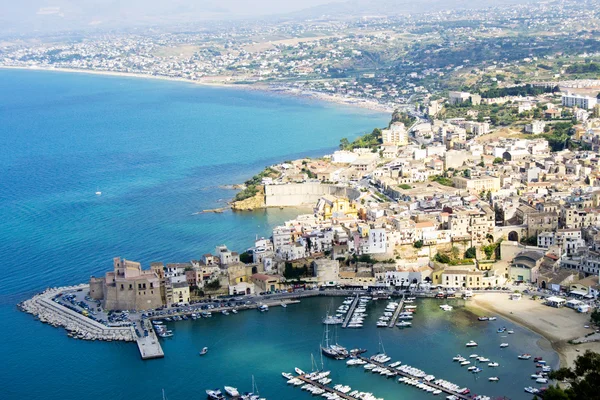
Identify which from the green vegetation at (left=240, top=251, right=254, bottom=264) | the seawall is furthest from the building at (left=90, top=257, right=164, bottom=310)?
the seawall

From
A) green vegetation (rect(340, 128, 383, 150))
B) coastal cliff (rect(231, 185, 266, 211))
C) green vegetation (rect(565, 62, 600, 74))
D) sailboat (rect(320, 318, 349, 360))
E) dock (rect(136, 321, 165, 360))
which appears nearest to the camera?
sailboat (rect(320, 318, 349, 360))

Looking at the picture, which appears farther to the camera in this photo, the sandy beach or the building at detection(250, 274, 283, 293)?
the building at detection(250, 274, 283, 293)

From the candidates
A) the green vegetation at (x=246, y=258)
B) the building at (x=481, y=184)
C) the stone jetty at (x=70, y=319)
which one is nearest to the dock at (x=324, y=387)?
the stone jetty at (x=70, y=319)

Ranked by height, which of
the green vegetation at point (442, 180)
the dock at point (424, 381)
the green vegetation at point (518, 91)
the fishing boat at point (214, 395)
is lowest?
the fishing boat at point (214, 395)

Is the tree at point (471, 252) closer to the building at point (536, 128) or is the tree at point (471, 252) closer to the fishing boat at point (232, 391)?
the fishing boat at point (232, 391)

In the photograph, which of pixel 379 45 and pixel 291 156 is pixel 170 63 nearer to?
pixel 379 45

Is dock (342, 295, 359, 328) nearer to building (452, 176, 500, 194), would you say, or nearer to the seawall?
building (452, 176, 500, 194)
